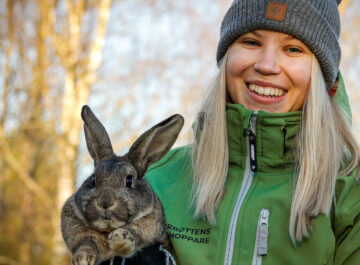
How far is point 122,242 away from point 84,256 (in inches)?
7.8

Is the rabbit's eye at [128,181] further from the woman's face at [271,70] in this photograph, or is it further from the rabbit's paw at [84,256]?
the woman's face at [271,70]

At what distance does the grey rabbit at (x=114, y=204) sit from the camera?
2.71 metres

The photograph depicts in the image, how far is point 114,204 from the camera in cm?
271

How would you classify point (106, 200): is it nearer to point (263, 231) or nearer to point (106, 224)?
point (106, 224)

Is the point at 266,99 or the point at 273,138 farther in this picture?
the point at 266,99

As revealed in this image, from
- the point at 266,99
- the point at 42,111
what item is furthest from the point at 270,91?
the point at 42,111

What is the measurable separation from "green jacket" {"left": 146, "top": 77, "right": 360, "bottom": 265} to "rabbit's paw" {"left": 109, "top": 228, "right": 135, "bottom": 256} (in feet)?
1.39

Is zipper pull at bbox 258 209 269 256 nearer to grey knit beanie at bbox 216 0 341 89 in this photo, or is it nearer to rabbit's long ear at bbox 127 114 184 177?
rabbit's long ear at bbox 127 114 184 177

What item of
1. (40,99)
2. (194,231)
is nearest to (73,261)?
(194,231)

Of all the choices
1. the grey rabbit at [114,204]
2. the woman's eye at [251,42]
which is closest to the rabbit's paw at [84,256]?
the grey rabbit at [114,204]

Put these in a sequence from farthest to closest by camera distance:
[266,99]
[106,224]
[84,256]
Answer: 1. [266,99]
2. [106,224]
3. [84,256]

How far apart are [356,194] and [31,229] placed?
13172 millimetres

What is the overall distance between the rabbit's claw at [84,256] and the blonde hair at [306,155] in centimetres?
72

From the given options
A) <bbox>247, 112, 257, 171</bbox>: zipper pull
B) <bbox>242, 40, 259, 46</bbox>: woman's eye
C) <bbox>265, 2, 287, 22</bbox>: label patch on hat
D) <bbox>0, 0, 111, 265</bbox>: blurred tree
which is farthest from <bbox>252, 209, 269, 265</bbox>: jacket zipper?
<bbox>0, 0, 111, 265</bbox>: blurred tree
